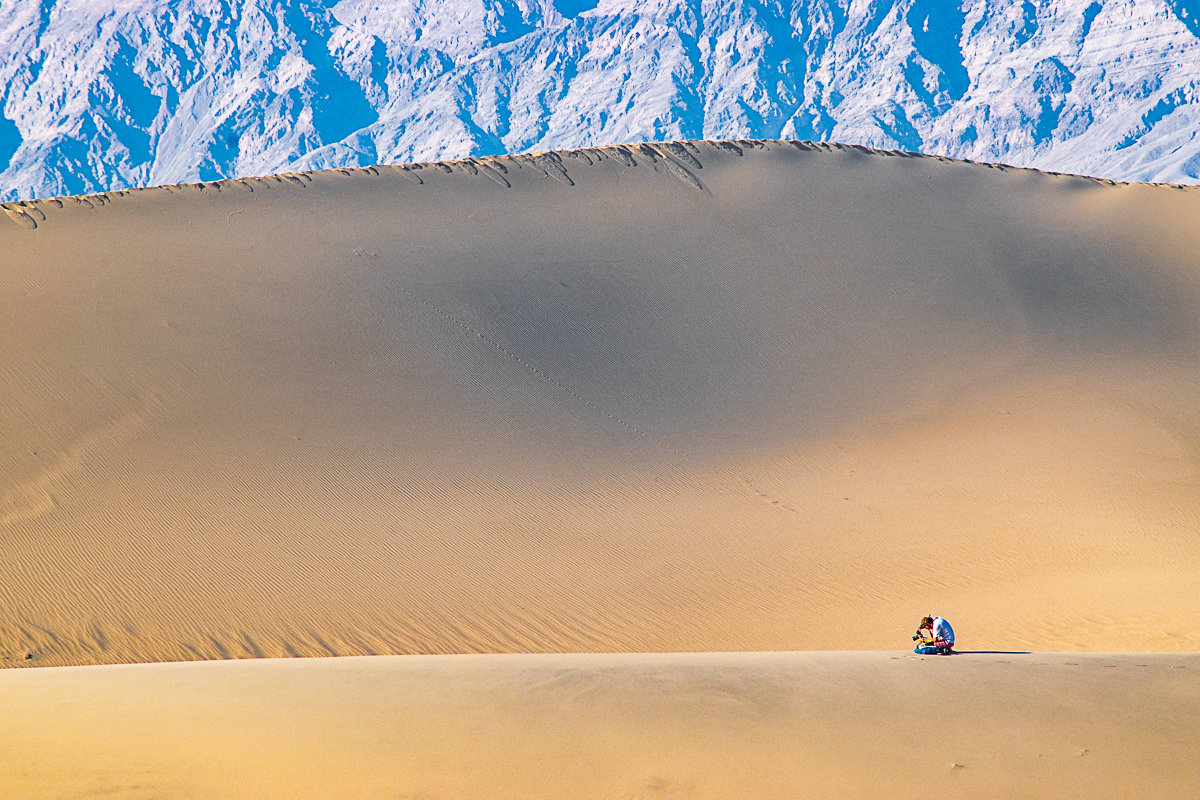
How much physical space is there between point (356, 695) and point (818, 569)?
791 centimetres

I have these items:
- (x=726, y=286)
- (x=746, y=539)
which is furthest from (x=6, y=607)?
(x=726, y=286)

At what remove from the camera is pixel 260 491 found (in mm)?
14008

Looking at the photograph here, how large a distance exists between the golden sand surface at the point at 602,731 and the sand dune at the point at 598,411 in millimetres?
3803

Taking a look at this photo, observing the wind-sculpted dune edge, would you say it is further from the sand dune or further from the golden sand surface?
the golden sand surface

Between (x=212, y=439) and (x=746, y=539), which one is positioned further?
(x=212, y=439)

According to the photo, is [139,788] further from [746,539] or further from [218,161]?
[218,161]

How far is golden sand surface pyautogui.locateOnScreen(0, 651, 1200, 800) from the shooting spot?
5254 mm

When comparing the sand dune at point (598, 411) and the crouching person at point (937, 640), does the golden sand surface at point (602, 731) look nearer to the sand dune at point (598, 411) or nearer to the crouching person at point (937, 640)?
the crouching person at point (937, 640)

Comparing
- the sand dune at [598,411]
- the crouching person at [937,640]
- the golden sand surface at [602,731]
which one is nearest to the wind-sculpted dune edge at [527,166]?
the sand dune at [598,411]

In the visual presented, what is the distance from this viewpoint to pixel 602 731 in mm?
5934

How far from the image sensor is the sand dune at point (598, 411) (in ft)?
38.8

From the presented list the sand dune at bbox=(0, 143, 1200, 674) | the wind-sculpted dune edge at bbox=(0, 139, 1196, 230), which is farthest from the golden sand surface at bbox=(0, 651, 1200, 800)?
the wind-sculpted dune edge at bbox=(0, 139, 1196, 230)

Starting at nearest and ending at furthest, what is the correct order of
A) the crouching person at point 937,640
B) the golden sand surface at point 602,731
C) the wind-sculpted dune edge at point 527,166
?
the golden sand surface at point 602,731, the crouching person at point 937,640, the wind-sculpted dune edge at point 527,166

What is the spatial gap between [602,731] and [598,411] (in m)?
12.4
